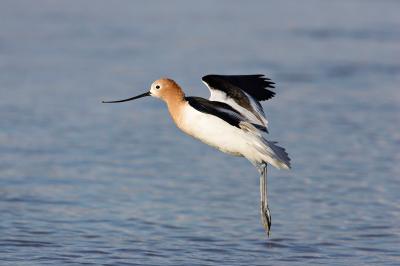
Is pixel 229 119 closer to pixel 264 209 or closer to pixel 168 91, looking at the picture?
pixel 168 91

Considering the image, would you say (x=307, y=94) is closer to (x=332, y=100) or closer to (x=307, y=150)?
(x=332, y=100)

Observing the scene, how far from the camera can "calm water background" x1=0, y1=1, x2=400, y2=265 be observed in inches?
334

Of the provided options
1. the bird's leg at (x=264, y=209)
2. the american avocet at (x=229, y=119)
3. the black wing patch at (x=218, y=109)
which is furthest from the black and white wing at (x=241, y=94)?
the bird's leg at (x=264, y=209)

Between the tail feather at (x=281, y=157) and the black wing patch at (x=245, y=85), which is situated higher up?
the black wing patch at (x=245, y=85)

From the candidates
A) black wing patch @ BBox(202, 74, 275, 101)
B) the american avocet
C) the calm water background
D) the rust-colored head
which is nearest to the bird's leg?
the american avocet

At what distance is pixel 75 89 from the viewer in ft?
47.0

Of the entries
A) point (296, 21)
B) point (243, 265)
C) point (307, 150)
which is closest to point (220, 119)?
point (243, 265)

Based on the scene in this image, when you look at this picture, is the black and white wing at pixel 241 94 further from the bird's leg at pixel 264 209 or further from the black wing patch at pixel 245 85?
the bird's leg at pixel 264 209

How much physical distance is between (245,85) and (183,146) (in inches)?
138

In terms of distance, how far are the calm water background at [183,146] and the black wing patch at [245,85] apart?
1.26 metres

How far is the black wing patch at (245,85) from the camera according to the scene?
820 cm

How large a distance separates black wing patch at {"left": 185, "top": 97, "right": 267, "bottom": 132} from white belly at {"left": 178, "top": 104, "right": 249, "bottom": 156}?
30 mm

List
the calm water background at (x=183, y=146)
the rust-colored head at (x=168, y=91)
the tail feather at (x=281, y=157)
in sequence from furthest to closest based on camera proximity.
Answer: the calm water background at (x=183, y=146)
the rust-colored head at (x=168, y=91)
the tail feather at (x=281, y=157)

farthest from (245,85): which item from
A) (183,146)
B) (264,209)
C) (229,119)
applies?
(183,146)
